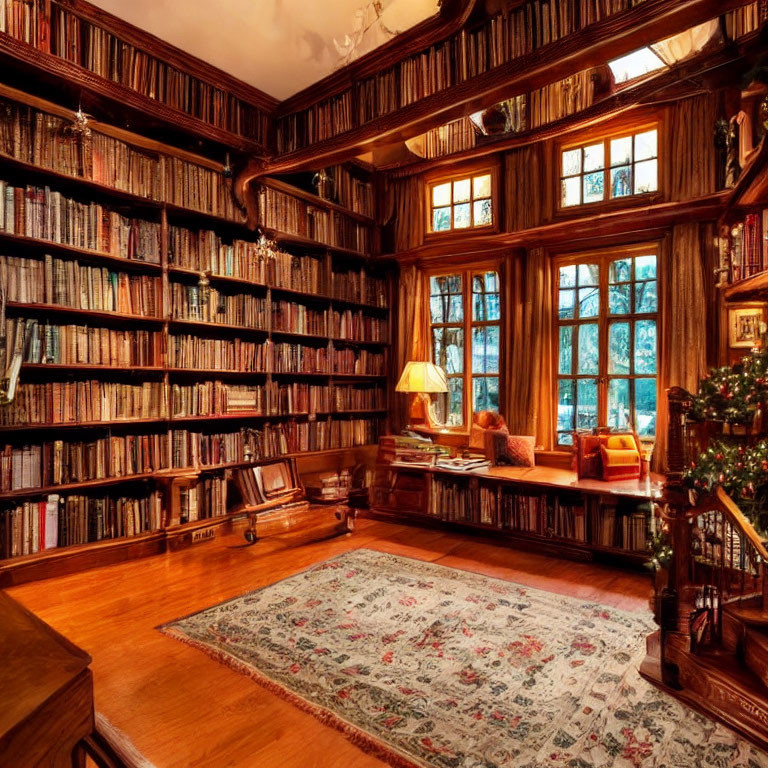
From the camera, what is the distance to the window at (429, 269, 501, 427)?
5.03 meters

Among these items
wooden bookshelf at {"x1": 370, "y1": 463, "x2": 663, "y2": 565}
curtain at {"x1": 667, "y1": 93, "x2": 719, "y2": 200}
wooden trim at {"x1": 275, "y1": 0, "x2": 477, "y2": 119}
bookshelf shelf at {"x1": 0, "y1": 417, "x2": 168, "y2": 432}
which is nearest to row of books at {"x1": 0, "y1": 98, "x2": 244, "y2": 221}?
wooden trim at {"x1": 275, "y1": 0, "x2": 477, "y2": 119}

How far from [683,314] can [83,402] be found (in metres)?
4.30

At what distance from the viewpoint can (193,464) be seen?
4.01 meters

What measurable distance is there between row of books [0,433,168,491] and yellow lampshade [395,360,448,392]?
2058 millimetres

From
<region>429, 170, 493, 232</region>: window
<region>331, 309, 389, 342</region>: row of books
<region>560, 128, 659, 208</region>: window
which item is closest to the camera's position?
<region>560, 128, 659, 208</region>: window

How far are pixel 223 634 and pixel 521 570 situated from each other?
1958 millimetres

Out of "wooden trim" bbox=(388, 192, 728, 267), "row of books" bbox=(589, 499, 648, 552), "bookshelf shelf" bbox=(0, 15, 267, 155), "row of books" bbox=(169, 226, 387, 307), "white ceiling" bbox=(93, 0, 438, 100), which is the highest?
"white ceiling" bbox=(93, 0, 438, 100)

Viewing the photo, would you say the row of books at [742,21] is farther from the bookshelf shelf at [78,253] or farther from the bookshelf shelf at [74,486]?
the bookshelf shelf at [74,486]

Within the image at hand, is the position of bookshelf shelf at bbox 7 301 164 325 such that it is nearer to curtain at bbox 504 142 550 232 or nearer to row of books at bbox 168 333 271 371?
row of books at bbox 168 333 271 371

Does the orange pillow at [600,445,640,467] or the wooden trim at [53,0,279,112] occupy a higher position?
the wooden trim at [53,0,279,112]

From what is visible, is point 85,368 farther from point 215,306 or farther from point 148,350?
point 215,306

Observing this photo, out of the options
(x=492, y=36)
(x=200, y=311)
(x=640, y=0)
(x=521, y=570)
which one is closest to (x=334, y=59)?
(x=492, y=36)

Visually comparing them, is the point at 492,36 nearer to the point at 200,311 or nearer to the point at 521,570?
the point at 200,311

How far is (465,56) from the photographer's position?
110 inches
